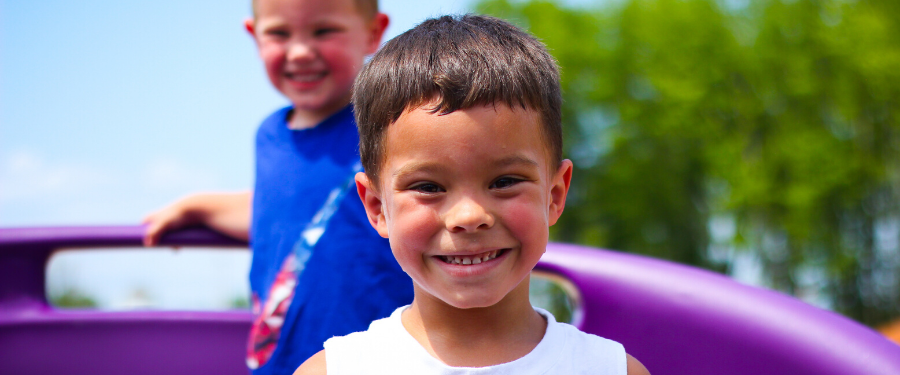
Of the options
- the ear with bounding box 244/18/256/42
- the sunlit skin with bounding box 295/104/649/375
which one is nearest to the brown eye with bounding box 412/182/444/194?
the sunlit skin with bounding box 295/104/649/375

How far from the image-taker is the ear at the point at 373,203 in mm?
1227

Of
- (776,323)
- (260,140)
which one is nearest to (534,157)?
(776,323)

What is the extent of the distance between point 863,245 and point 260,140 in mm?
12511

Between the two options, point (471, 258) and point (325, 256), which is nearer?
point (471, 258)

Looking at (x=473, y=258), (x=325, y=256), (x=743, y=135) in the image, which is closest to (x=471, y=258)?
(x=473, y=258)

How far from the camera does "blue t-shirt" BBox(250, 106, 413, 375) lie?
5.20ft

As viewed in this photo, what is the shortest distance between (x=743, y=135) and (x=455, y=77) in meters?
13.0

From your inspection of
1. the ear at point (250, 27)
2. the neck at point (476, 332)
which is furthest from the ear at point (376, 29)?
the neck at point (476, 332)

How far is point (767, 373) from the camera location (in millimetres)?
1511

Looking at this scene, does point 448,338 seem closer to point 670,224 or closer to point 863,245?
point 863,245

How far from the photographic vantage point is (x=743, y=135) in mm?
12992

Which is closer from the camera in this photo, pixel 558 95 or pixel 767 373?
pixel 558 95

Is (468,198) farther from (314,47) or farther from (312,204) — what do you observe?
(314,47)

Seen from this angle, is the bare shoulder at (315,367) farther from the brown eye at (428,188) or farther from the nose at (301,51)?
the nose at (301,51)
